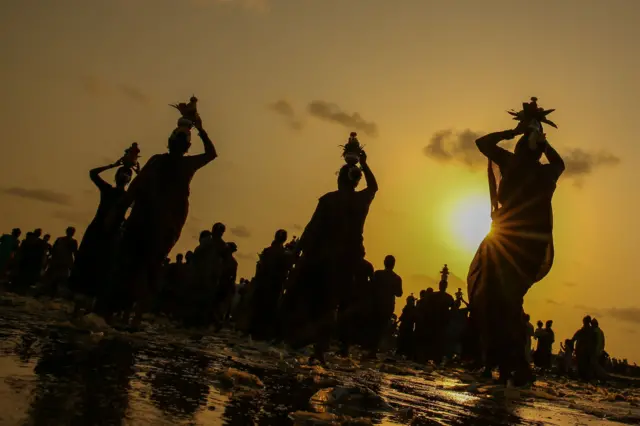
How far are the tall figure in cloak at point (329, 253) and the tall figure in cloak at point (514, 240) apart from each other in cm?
153

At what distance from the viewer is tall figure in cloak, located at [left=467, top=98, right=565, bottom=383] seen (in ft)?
26.5

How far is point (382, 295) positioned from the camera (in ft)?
50.3

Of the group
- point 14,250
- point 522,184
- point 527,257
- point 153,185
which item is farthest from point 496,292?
point 14,250

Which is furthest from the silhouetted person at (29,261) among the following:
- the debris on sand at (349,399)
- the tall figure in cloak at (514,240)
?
the debris on sand at (349,399)

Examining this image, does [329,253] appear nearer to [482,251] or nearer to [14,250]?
[482,251]

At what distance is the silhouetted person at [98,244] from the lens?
9734mm

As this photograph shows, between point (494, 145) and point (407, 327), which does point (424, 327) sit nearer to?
point (407, 327)

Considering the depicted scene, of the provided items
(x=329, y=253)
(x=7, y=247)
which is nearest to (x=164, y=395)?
(x=329, y=253)

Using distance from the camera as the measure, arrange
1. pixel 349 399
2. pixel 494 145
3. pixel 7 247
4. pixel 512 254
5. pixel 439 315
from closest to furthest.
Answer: pixel 349 399 < pixel 512 254 < pixel 494 145 < pixel 439 315 < pixel 7 247

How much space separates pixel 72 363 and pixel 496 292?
18.5ft

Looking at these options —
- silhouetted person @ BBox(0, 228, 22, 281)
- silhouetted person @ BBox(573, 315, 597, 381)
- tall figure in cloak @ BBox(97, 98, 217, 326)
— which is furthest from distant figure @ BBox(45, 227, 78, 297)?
silhouetted person @ BBox(573, 315, 597, 381)

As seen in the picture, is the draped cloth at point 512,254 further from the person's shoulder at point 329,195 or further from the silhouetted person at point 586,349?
the silhouetted person at point 586,349

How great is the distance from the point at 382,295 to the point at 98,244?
7001 mm

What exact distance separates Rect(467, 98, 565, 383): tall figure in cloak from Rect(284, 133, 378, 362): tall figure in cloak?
153 centimetres
